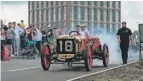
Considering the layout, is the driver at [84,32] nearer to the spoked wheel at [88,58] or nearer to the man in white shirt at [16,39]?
the spoked wheel at [88,58]

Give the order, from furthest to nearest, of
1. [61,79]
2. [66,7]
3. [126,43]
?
[66,7] < [126,43] < [61,79]

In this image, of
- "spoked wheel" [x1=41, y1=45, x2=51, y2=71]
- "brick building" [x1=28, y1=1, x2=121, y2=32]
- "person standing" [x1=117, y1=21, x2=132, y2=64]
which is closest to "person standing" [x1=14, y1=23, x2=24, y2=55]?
"person standing" [x1=117, y1=21, x2=132, y2=64]

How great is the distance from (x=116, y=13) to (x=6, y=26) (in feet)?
294

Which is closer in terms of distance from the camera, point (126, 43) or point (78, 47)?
point (78, 47)

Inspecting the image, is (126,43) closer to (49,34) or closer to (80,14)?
(49,34)

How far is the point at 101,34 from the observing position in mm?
21422

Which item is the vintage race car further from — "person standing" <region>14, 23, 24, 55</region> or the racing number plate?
"person standing" <region>14, 23, 24, 55</region>

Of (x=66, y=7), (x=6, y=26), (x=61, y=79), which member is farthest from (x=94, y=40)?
(x=66, y=7)

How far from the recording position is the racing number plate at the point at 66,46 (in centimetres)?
1681

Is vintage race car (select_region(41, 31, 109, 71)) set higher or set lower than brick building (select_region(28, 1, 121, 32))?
lower

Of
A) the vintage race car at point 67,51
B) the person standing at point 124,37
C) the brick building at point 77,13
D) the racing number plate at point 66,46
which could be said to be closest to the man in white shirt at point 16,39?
the person standing at point 124,37

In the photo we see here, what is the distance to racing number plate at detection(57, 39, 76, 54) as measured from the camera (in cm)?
1681

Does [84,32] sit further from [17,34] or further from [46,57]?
[17,34]

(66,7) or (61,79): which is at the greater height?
(66,7)
